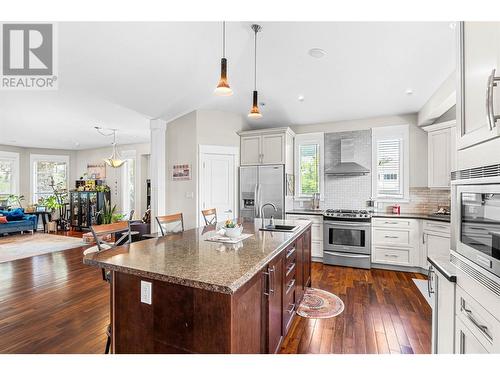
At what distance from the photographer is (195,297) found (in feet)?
4.21

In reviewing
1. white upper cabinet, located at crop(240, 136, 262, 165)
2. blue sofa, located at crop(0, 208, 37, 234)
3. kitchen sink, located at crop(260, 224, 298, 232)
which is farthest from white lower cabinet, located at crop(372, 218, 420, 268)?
blue sofa, located at crop(0, 208, 37, 234)

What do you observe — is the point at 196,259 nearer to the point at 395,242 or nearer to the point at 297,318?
the point at 297,318

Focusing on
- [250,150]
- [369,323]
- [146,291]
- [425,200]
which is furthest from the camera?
[250,150]

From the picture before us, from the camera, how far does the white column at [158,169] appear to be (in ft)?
15.3

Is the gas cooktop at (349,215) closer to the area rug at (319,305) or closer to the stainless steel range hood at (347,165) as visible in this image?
the stainless steel range hood at (347,165)

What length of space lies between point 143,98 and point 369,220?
4.04 metres

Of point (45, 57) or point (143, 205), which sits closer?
point (45, 57)

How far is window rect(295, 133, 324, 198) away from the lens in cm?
519

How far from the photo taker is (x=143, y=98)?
3.88 meters

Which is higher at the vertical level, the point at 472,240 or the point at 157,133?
the point at 157,133

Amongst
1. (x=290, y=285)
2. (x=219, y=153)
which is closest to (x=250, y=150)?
(x=219, y=153)

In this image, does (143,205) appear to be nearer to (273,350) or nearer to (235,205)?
(235,205)

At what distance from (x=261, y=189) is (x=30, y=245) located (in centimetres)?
524
